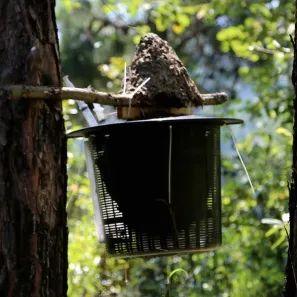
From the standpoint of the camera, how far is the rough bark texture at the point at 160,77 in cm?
211

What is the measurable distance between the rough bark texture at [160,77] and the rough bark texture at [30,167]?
0.26 metres

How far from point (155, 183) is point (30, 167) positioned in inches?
13.1

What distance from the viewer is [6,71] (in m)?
1.93

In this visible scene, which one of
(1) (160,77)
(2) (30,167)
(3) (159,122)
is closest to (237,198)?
(1) (160,77)

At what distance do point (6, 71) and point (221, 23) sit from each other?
5.33m

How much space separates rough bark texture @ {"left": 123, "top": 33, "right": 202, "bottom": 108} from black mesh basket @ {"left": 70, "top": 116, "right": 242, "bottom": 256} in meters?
0.15

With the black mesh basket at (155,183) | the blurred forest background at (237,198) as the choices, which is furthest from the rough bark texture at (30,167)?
the blurred forest background at (237,198)

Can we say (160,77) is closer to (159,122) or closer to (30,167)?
(159,122)

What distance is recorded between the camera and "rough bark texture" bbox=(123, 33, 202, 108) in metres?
2.11

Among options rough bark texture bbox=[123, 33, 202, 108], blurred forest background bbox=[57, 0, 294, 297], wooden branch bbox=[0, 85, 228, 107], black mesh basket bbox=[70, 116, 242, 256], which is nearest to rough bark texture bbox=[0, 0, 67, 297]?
wooden branch bbox=[0, 85, 228, 107]

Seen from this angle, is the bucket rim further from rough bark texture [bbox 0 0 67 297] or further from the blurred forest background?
the blurred forest background

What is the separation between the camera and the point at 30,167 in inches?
75.3

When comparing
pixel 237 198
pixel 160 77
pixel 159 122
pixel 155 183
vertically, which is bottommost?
pixel 237 198

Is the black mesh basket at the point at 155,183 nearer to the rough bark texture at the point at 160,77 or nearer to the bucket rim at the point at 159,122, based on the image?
the bucket rim at the point at 159,122
